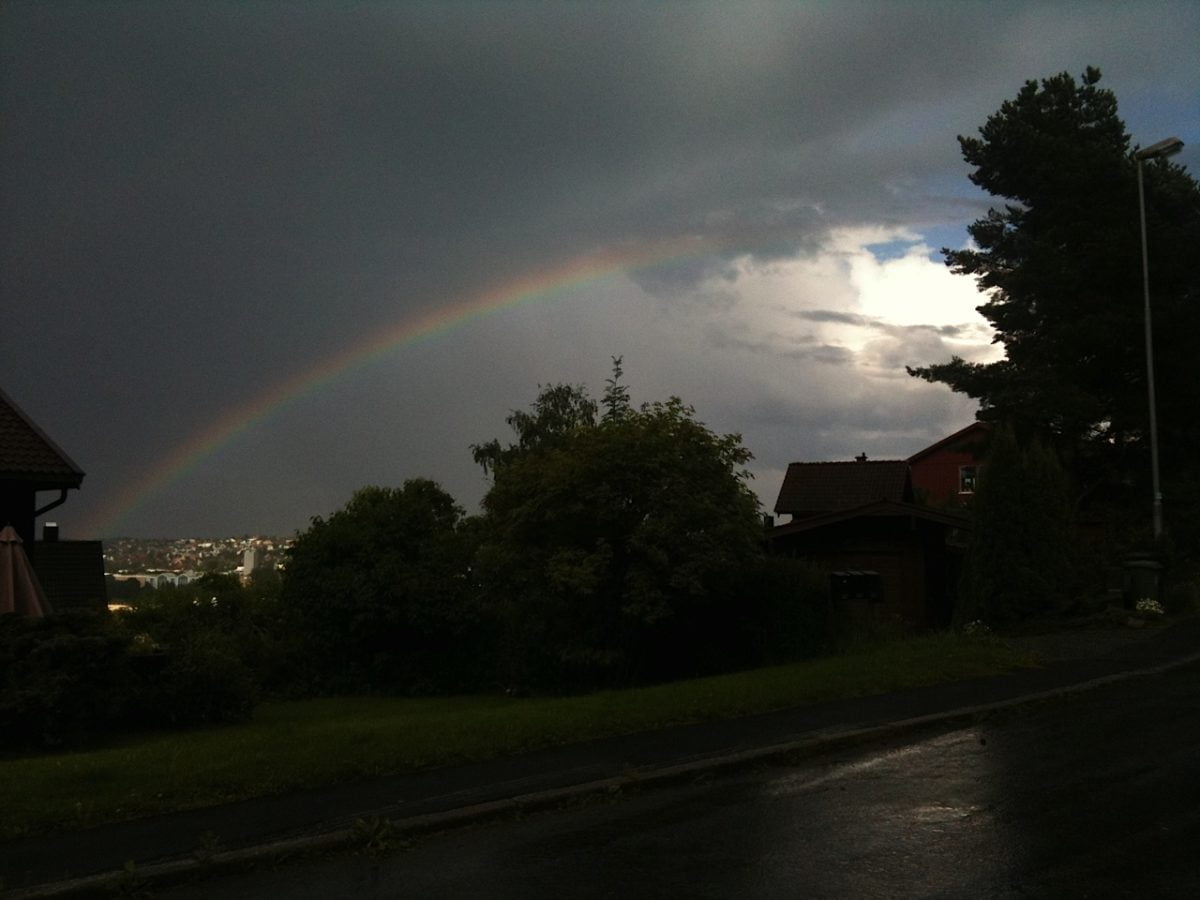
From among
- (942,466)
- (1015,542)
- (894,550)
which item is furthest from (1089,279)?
(942,466)

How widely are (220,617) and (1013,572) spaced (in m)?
22.3

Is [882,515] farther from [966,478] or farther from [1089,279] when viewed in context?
[966,478]

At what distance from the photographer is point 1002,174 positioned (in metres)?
36.2

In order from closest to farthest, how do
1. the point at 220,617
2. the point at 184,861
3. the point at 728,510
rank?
the point at 184,861
the point at 728,510
the point at 220,617

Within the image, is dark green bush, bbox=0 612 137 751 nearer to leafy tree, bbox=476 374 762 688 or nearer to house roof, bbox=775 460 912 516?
leafy tree, bbox=476 374 762 688

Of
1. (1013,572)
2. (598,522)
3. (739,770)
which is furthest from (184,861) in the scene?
(1013,572)

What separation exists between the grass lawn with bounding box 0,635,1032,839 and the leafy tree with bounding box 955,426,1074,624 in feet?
16.8

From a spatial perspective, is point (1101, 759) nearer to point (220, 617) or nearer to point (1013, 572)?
point (1013, 572)

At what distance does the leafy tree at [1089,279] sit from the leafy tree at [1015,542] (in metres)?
13.5

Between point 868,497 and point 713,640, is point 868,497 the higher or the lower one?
the higher one

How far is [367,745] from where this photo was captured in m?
9.47

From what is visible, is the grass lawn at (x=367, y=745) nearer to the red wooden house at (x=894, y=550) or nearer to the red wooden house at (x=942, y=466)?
the red wooden house at (x=894, y=550)

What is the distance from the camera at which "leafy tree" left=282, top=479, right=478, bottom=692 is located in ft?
90.7

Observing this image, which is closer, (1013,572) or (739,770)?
(739,770)
